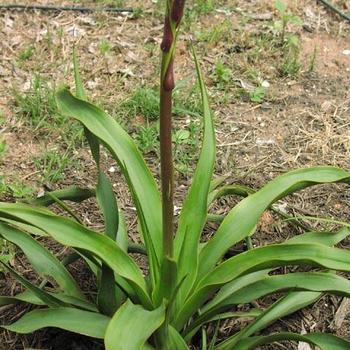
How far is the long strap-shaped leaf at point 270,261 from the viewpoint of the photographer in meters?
1.88

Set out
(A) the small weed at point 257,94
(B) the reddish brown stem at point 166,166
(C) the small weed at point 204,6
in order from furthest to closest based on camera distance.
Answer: (C) the small weed at point 204,6 → (A) the small weed at point 257,94 → (B) the reddish brown stem at point 166,166

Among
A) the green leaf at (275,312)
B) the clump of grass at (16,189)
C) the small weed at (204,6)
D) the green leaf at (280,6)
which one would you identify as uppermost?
the green leaf at (280,6)

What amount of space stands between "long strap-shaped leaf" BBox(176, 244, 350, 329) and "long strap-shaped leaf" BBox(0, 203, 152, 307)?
0.20 metres

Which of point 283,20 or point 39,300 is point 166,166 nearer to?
point 39,300

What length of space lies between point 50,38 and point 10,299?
76.1 inches

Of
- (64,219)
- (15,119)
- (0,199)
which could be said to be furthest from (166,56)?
(15,119)

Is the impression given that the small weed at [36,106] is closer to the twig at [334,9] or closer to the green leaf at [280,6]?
the green leaf at [280,6]

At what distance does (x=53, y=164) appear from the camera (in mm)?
3039

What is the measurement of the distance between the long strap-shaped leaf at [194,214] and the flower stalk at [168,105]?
178mm

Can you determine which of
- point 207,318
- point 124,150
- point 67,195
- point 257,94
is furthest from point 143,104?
point 207,318

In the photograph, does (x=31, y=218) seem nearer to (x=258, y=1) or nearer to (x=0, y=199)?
(x=0, y=199)

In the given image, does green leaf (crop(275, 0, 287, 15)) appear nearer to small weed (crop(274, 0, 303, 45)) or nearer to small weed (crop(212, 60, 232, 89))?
small weed (crop(274, 0, 303, 45))

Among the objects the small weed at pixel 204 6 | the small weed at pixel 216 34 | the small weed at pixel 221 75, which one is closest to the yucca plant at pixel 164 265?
the small weed at pixel 221 75

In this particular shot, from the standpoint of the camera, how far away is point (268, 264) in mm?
1893
